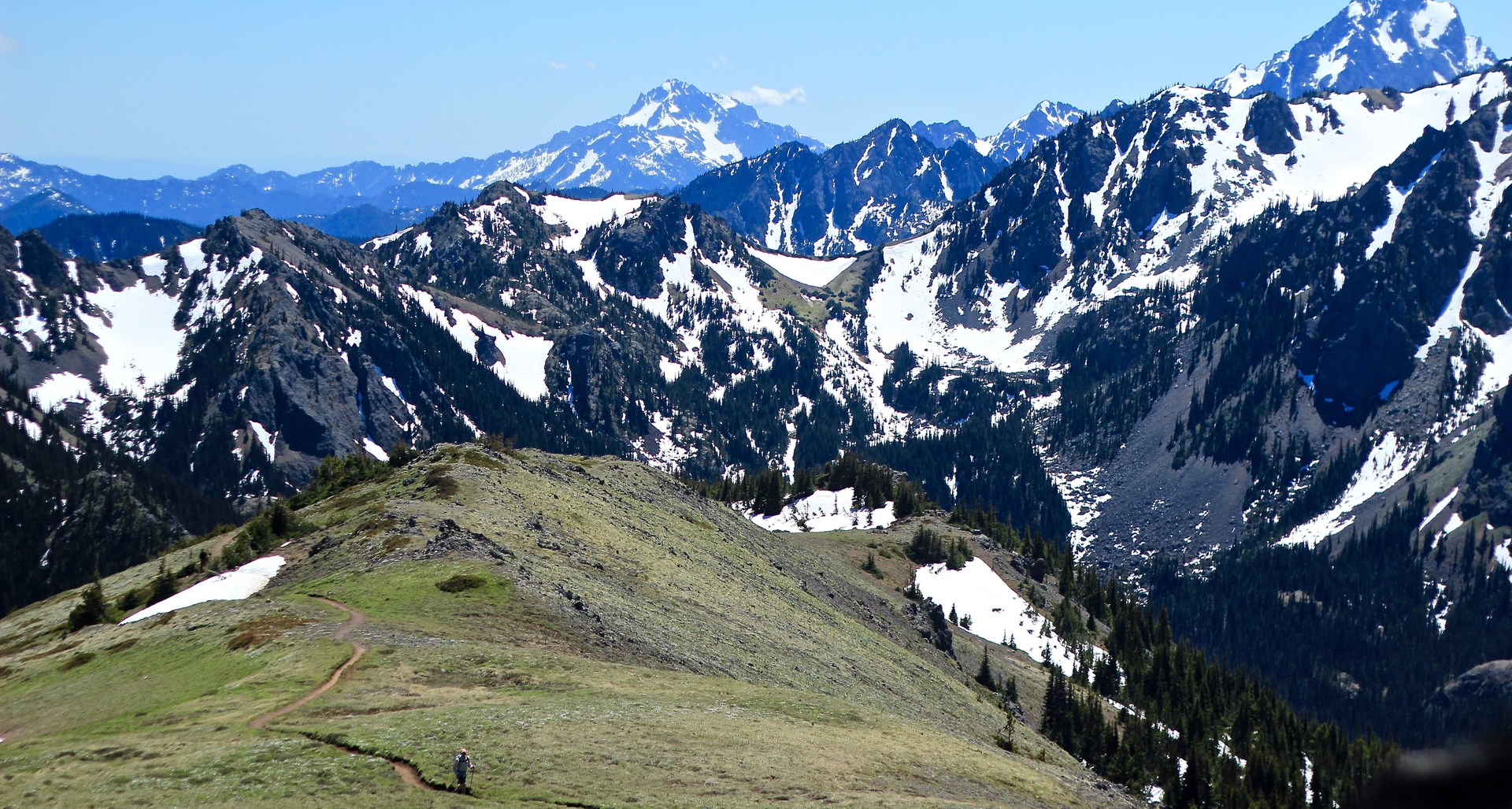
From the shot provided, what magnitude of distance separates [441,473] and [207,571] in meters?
25.2

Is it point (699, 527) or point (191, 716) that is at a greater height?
point (699, 527)

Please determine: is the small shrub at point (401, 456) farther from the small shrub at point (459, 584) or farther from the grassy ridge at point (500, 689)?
the small shrub at point (459, 584)

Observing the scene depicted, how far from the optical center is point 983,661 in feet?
440

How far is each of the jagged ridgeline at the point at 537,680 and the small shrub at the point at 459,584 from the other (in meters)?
0.24

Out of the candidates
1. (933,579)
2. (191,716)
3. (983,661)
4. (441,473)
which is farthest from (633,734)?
(933,579)

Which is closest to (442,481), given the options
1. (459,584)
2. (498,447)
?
(459,584)

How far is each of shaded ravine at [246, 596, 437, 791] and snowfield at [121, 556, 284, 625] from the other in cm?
957

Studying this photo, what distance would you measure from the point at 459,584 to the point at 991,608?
13427 centimetres

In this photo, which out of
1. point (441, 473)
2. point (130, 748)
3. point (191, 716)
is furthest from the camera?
point (441, 473)

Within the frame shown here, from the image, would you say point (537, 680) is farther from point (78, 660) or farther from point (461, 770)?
point (78, 660)

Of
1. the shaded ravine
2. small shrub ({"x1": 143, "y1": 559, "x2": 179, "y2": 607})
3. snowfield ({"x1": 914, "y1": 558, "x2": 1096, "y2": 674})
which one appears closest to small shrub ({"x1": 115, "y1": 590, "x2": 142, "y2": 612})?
small shrub ({"x1": 143, "y1": 559, "x2": 179, "y2": 607})

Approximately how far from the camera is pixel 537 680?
5525 centimetres

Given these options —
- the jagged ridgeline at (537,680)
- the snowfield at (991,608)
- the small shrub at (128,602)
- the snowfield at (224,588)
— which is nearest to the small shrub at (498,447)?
the jagged ridgeline at (537,680)

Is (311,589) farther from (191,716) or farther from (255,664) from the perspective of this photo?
(191,716)
